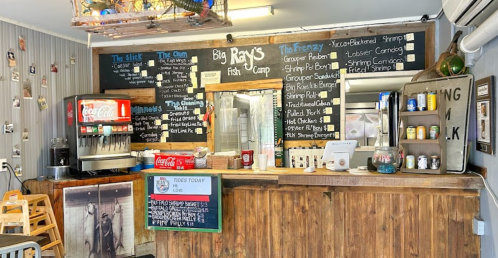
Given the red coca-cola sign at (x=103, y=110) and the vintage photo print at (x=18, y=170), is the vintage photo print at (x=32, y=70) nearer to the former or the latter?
the red coca-cola sign at (x=103, y=110)

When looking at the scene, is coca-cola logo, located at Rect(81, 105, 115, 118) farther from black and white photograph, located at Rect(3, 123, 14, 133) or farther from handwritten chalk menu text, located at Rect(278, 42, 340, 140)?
handwritten chalk menu text, located at Rect(278, 42, 340, 140)

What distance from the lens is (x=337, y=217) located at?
308 cm

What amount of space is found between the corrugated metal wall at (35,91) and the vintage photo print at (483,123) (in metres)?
4.43

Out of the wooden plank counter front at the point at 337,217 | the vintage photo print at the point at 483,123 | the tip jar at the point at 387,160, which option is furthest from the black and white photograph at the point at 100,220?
the vintage photo print at the point at 483,123

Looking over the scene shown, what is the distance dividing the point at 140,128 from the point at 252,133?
1566mm

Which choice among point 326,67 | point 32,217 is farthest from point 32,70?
point 326,67

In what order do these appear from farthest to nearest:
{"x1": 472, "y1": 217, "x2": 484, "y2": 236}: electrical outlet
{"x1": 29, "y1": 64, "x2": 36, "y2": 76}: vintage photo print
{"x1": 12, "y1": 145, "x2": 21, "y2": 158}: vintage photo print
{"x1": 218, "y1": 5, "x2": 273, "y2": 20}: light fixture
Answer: {"x1": 29, "y1": 64, "x2": 36, "y2": 76}: vintage photo print < {"x1": 12, "y1": 145, "x2": 21, "y2": 158}: vintage photo print < {"x1": 218, "y1": 5, "x2": 273, "y2": 20}: light fixture < {"x1": 472, "y1": 217, "x2": 484, "y2": 236}: electrical outlet

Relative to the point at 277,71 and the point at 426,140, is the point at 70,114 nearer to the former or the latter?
the point at 277,71

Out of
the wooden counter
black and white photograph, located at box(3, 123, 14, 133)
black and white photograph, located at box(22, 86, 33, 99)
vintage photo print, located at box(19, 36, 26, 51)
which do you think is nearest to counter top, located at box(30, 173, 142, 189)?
the wooden counter

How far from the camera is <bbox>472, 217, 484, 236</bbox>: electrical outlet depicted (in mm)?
2677

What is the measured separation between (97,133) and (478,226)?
152 inches

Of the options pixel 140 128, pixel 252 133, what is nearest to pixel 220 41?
pixel 252 133

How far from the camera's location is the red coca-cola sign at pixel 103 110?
4.30m

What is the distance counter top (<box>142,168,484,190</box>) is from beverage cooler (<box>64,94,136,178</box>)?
1317mm
